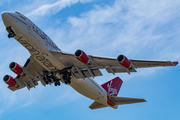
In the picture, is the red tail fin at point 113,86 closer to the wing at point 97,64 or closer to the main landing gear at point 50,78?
the wing at point 97,64

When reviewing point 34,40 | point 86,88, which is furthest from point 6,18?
point 86,88

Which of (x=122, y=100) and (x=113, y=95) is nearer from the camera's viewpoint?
(x=122, y=100)

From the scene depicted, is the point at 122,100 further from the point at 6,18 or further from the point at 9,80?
the point at 6,18

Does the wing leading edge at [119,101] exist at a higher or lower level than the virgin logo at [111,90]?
lower

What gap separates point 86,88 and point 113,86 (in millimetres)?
9438

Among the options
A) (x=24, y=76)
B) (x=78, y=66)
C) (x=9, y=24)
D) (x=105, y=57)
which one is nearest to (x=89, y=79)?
(x=78, y=66)

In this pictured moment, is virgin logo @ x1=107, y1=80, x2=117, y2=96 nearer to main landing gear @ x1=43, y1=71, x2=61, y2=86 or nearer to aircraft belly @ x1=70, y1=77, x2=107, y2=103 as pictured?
aircraft belly @ x1=70, y1=77, x2=107, y2=103

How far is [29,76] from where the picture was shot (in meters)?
31.1

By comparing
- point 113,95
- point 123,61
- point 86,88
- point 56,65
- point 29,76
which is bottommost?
point 123,61

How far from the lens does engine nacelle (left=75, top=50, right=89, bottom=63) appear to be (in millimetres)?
23255

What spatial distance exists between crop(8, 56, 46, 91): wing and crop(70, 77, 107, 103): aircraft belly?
13.7ft

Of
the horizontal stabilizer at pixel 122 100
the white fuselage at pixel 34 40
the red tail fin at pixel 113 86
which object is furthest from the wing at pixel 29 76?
the red tail fin at pixel 113 86

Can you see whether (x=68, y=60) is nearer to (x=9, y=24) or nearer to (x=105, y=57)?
(x=105, y=57)

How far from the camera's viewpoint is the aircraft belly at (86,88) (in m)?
28.5
